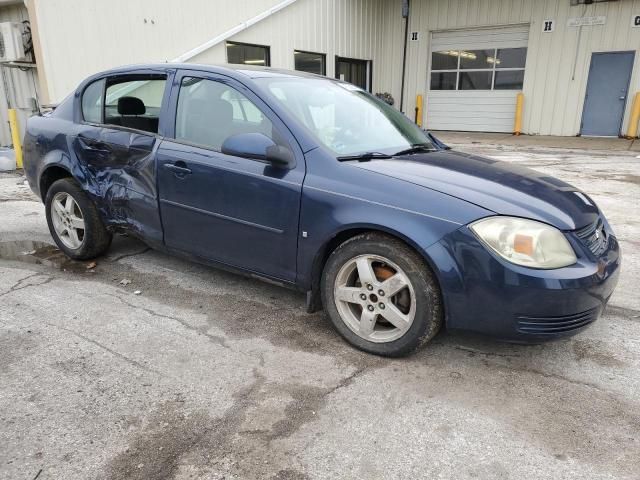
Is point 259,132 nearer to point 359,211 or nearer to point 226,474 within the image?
point 359,211

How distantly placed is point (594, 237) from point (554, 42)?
14420 millimetres

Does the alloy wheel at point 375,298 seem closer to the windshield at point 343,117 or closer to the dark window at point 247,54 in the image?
the windshield at point 343,117

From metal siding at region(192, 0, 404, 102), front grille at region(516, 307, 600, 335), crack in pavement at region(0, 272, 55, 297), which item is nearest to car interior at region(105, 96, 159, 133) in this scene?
crack in pavement at region(0, 272, 55, 297)

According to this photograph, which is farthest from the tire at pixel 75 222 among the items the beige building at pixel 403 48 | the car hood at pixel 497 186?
the beige building at pixel 403 48

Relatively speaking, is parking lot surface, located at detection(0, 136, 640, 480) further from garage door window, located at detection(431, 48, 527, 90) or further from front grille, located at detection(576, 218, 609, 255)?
garage door window, located at detection(431, 48, 527, 90)

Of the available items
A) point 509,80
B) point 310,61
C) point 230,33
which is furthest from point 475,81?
point 230,33

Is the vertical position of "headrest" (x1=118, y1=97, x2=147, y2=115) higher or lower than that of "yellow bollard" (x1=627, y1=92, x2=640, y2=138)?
higher

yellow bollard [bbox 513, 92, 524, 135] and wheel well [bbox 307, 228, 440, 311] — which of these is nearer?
wheel well [bbox 307, 228, 440, 311]

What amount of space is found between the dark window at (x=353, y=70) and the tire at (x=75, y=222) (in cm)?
1255

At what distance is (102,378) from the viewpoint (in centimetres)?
272

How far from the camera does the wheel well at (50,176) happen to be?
444cm

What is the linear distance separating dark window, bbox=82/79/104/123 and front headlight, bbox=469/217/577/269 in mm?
3204

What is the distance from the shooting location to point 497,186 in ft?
9.39

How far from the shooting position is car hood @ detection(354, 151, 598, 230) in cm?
266
